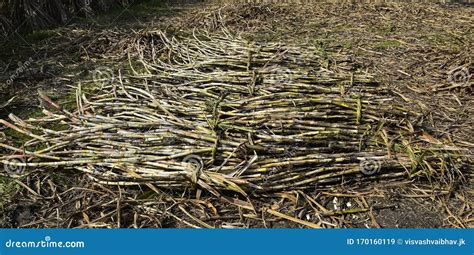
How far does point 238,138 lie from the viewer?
2453mm

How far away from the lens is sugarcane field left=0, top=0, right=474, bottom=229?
7.17 feet

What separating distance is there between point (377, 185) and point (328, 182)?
10.6 inches

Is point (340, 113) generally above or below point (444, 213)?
above

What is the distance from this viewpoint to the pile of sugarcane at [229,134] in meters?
2.30

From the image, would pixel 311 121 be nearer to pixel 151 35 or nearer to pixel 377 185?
pixel 377 185

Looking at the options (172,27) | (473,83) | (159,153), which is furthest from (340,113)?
(172,27)

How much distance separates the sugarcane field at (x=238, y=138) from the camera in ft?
7.17

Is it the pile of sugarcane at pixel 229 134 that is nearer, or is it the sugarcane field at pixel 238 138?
the sugarcane field at pixel 238 138

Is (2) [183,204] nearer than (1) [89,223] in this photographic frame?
No

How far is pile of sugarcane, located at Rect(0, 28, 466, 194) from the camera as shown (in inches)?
90.5

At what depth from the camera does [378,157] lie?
7.82ft

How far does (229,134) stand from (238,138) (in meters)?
0.07

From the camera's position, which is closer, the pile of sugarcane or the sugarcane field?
the sugarcane field

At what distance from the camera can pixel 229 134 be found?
8.21 ft
